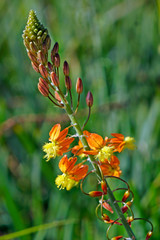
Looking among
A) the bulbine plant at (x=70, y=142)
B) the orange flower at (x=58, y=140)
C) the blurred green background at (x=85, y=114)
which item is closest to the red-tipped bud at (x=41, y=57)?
the bulbine plant at (x=70, y=142)

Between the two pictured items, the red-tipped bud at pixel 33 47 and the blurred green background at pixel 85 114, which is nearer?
the red-tipped bud at pixel 33 47

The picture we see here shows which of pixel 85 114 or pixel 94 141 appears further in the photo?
pixel 85 114

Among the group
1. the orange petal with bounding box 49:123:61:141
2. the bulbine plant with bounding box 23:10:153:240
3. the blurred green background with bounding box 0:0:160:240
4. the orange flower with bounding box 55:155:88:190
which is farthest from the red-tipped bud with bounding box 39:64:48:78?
the blurred green background with bounding box 0:0:160:240

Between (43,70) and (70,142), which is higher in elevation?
(43,70)

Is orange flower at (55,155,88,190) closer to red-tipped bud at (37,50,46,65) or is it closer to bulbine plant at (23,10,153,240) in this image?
bulbine plant at (23,10,153,240)

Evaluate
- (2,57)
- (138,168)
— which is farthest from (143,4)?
(138,168)

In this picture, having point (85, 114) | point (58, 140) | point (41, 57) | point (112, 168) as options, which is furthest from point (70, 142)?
point (85, 114)

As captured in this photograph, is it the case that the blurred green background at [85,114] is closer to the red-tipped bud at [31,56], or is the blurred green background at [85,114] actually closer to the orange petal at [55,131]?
the orange petal at [55,131]

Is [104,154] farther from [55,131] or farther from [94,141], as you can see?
[55,131]
